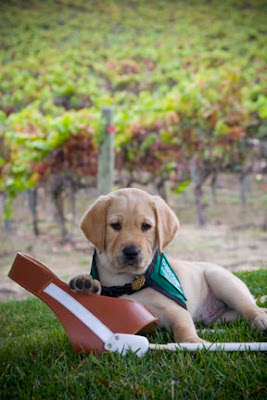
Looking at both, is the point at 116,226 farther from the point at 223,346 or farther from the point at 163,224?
the point at 223,346

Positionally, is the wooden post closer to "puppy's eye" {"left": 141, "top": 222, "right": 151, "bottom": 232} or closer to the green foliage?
the green foliage

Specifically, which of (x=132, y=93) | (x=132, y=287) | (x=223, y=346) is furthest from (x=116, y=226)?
(x=132, y=93)

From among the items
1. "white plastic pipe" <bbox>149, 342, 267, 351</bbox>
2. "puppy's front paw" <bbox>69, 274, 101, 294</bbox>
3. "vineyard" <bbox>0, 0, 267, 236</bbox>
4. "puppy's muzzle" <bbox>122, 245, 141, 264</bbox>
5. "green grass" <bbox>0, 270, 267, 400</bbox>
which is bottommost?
"green grass" <bbox>0, 270, 267, 400</bbox>

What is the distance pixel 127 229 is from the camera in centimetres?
292

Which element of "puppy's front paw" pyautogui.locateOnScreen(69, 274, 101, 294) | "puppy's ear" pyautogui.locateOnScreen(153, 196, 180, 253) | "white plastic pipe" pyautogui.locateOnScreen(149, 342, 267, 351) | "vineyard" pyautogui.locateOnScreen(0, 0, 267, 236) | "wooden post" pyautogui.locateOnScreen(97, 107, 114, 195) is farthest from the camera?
"vineyard" pyautogui.locateOnScreen(0, 0, 267, 236)

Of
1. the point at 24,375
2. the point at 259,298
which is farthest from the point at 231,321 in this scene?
the point at 24,375

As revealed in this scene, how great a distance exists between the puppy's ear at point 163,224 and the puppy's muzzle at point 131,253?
233 millimetres

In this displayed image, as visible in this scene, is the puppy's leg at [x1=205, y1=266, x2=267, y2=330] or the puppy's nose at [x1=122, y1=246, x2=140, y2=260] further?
the puppy's leg at [x1=205, y1=266, x2=267, y2=330]

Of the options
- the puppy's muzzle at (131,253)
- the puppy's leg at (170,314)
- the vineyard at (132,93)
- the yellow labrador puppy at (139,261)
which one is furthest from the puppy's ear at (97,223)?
the vineyard at (132,93)

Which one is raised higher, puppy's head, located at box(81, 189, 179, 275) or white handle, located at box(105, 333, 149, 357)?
puppy's head, located at box(81, 189, 179, 275)

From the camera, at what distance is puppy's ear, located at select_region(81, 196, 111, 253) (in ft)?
9.80

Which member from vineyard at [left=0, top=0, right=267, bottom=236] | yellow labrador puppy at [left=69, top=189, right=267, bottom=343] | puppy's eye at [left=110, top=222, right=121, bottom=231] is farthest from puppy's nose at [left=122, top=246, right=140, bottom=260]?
vineyard at [left=0, top=0, right=267, bottom=236]

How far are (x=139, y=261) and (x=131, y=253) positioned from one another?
0.23 feet

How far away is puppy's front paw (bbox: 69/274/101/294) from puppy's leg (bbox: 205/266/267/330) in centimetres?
83
